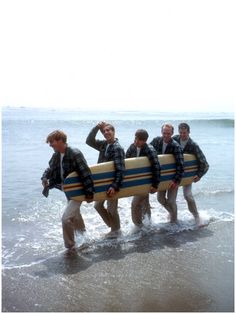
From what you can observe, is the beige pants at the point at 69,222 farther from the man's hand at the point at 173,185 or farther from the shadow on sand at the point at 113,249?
the man's hand at the point at 173,185

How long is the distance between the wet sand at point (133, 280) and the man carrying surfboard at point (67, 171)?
0.37 metres

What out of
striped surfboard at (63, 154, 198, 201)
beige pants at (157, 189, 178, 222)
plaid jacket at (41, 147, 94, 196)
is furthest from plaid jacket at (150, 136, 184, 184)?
plaid jacket at (41, 147, 94, 196)

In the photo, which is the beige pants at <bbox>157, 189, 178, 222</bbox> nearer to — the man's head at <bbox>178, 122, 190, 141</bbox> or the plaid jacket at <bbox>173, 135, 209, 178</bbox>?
the plaid jacket at <bbox>173, 135, 209, 178</bbox>

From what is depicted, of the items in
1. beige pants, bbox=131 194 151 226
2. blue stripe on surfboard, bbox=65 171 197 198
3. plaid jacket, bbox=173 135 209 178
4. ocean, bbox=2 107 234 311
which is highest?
plaid jacket, bbox=173 135 209 178

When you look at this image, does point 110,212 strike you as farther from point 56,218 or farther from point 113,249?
point 56,218

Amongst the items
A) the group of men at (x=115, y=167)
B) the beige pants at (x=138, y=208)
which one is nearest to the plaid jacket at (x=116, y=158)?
the group of men at (x=115, y=167)

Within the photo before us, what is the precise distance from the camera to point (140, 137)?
19.0 feet

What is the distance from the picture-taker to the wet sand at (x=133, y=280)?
160 inches

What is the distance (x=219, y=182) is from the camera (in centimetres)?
996

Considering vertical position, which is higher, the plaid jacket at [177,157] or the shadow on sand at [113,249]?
the plaid jacket at [177,157]

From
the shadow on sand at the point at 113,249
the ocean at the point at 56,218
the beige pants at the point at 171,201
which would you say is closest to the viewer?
the shadow on sand at the point at 113,249

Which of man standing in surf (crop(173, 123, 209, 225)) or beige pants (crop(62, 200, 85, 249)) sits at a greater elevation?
man standing in surf (crop(173, 123, 209, 225))

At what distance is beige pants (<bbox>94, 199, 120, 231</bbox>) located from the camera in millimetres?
5832

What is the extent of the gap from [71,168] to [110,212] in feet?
3.48
